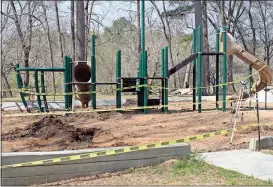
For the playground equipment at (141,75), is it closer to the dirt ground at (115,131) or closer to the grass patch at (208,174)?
the dirt ground at (115,131)

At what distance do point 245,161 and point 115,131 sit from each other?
12.9 feet

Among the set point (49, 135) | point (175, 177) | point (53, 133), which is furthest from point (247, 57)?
point (175, 177)

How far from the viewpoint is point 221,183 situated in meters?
5.16

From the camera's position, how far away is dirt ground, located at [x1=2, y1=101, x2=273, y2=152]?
755cm

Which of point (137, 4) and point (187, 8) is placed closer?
point (137, 4)

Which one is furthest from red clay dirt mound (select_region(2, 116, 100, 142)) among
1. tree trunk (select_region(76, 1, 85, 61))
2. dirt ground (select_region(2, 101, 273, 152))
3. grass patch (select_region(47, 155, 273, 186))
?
tree trunk (select_region(76, 1, 85, 61))

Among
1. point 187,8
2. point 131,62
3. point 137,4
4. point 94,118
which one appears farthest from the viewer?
point 131,62

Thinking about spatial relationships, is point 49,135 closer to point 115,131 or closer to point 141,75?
point 115,131

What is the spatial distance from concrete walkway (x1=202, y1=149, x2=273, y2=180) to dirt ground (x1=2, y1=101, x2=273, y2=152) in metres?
Answer: 0.49

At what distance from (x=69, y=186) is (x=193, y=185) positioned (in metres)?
1.62

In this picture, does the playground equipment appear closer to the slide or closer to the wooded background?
the slide

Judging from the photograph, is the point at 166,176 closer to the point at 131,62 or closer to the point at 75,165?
the point at 75,165

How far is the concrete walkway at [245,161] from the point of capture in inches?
228

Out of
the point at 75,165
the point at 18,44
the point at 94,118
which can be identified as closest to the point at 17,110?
the point at 94,118
